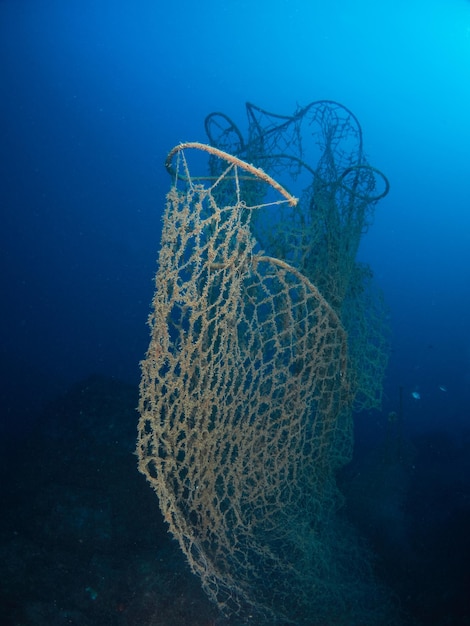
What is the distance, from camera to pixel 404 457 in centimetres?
924

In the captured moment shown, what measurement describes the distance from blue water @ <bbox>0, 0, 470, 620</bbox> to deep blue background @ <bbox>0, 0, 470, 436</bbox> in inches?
5.9

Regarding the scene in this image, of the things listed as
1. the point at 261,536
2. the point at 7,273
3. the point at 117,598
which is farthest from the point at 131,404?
the point at 7,273

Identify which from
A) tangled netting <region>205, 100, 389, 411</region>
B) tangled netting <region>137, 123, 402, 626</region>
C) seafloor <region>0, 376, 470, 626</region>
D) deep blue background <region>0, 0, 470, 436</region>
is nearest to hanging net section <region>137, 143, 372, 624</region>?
tangled netting <region>137, 123, 402, 626</region>

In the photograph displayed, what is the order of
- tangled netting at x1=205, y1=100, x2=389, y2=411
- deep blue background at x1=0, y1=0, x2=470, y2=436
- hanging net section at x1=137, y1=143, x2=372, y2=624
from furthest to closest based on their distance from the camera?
deep blue background at x1=0, y1=0, x2=470, y2=436 → tangled netting at x1=205, y1=100, x2=389, y2=411 → hanging net section at x1=137, y1=143, x2=372, y2=624

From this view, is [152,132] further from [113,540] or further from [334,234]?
[113,540]

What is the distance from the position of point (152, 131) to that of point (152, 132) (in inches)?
5.5

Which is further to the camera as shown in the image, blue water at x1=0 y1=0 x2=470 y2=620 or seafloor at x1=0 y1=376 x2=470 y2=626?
blue water at x1=0 y1=0 x2=470 y2=620

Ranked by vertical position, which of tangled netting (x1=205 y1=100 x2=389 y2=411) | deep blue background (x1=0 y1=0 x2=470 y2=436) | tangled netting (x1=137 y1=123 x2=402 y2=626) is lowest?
tangled netting (x1=137 y1=123 x2=402 y2=626)

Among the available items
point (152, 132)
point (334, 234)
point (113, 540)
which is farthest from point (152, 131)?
point (113, 540)

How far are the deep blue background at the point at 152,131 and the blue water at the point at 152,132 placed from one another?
15 cm

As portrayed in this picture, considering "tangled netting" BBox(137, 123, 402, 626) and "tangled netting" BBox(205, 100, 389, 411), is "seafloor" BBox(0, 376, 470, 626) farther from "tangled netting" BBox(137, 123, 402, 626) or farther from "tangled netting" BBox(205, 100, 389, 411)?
"tangled netting" BBox(205, 100, 389, 411)

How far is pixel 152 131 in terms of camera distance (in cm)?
4466

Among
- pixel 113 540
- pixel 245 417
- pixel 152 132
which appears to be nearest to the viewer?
pixel 245 417

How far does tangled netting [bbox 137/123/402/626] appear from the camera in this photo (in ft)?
7.67
